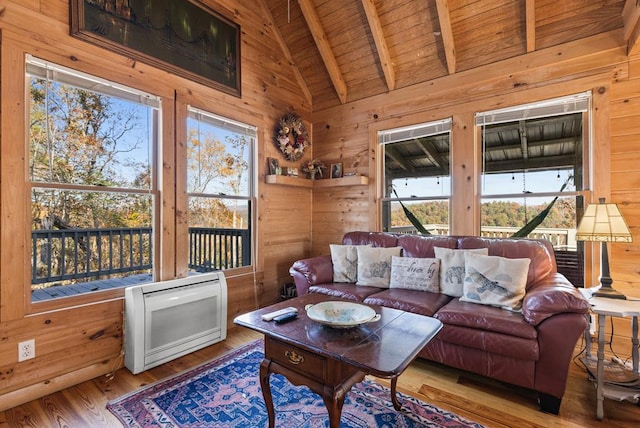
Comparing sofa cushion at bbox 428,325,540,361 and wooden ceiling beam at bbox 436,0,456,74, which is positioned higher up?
wooden ceiling beam at bbox 436,0,456,74

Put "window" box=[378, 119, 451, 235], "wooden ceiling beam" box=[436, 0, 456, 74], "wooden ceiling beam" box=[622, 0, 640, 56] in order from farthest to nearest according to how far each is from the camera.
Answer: "window" box=[378, 119, 451, 235] < "wooden ceiling beam" box=[436, 0, 456, 74] < "wooden ceiling beam" box=[622, 0, 640, 56]

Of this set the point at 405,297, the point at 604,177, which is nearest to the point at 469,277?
the point at 405,297

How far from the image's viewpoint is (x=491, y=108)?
10.2 feet

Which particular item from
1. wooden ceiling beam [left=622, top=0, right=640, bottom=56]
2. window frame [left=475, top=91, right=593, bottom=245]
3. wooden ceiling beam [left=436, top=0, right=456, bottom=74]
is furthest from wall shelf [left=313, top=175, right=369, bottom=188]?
wooden ceiling beam [left=622, top=0, right=640, bottom=56]

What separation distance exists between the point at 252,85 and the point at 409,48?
1.90 metres

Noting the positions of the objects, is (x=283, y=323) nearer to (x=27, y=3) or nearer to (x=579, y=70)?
(x=27, y=3)

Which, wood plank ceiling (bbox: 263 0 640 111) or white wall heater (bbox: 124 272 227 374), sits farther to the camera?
wood plank ceiling (bbox: 263 0 640 111)

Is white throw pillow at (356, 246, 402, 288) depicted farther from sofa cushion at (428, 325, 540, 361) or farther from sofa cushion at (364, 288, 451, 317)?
sofa cushion at (428, 325, 540, 361)

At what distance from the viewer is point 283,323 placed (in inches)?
65.5

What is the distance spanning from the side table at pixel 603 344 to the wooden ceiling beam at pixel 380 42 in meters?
2.97

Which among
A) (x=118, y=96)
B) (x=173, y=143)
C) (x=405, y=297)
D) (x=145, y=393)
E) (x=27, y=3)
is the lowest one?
(x=145, y=393)

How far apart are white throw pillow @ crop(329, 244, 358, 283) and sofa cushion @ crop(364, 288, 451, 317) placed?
0.46 metres

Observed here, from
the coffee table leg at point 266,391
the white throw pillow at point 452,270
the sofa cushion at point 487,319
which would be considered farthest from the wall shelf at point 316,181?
the coffee table leg at point 266,391

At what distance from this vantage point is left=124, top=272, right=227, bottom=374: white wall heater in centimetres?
231
